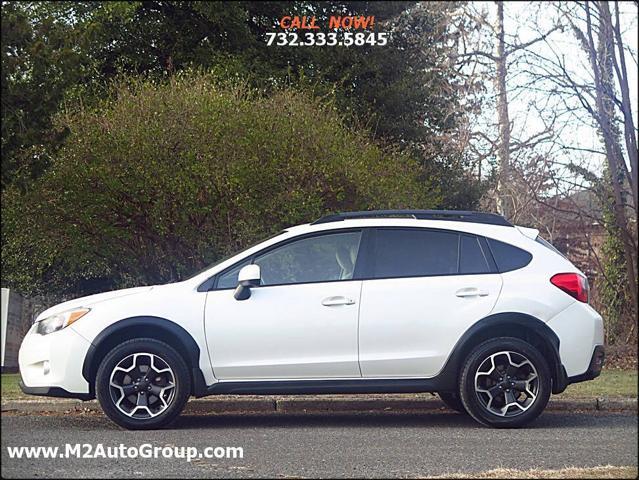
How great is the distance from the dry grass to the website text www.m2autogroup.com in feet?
6.15

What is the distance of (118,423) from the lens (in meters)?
8.85

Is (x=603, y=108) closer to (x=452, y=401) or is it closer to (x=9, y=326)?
(x=9, y=326)

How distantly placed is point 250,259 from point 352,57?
16.9 metres

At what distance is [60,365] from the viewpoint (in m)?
8.92

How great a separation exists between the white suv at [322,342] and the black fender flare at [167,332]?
0.04ft

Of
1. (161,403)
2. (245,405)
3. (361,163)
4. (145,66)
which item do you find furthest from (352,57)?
(161,403)

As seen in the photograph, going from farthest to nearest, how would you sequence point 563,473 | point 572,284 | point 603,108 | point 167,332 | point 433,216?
1. point 433,216
2. point 572,284
3. point 167,332
4. point 603,108
5. point 563,473

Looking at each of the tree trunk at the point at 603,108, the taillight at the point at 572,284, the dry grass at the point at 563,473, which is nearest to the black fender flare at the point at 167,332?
the dry grass at the point at 563,473

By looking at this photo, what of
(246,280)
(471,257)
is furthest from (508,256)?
(246,280)

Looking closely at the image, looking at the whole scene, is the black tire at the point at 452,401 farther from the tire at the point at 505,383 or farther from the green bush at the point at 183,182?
the green bush at the point at 183,182

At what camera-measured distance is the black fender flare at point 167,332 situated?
8.92 metres

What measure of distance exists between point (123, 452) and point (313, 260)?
253 cm

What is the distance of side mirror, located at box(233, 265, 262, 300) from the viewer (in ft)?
29.5

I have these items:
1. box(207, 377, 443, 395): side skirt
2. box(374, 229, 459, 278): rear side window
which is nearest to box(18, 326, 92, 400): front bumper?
box(207, 377, 443, 395): side skirt
